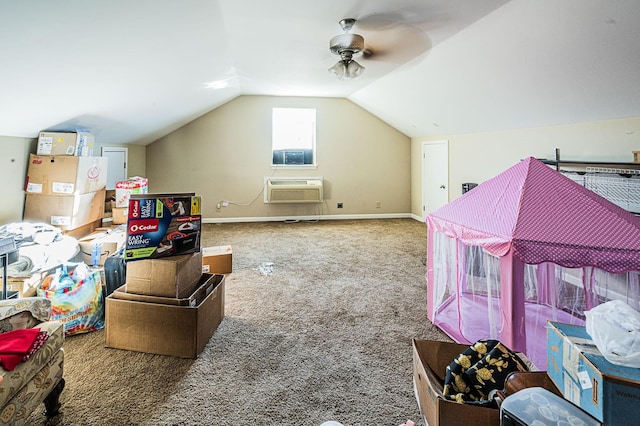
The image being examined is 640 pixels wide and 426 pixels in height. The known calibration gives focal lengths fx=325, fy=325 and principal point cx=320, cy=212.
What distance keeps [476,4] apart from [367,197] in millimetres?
4437

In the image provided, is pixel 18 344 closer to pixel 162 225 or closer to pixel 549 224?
pixel 162 225

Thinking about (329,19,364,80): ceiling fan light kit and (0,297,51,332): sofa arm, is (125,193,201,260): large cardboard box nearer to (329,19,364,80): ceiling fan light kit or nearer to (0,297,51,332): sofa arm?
(0,297,51,332): sofa arm

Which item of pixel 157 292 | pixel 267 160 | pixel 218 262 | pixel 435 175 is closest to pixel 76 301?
pixel 157 292

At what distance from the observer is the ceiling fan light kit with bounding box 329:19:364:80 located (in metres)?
2.93

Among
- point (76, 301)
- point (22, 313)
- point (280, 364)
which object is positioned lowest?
point (280, 364)

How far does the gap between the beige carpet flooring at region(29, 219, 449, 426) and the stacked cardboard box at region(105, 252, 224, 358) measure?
78mm

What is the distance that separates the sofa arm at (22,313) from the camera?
140 cm

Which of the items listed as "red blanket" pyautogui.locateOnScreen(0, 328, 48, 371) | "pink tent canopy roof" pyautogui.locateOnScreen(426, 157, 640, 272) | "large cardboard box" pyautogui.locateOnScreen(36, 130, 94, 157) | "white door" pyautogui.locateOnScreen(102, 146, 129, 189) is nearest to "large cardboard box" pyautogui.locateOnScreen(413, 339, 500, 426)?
"pink tent canopy roof" pyautogui.locateOnScreen(426, 157, 640, 272)

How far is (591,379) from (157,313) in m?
2.04

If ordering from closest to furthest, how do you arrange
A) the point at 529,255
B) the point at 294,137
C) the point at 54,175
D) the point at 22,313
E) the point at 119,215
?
the point at 22,313 → the point at 529,255 → the point at 54,175 → the point at 119,215 → the point at 294,137

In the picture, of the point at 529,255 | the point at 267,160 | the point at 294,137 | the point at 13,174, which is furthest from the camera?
the point at 294,137

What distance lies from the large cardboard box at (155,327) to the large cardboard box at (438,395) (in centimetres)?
128

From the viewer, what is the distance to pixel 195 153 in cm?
605

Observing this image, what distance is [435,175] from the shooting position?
580 centimetres
